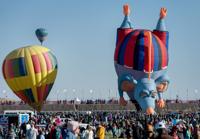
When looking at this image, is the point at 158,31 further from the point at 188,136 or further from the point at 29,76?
the point at 188,136

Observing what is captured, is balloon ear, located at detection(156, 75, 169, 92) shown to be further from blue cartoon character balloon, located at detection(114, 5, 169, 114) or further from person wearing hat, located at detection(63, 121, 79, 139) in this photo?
person wearing hat, located at detection(63, 121, 79, 139)

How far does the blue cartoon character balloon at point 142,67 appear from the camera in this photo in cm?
4300

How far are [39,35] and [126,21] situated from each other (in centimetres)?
980

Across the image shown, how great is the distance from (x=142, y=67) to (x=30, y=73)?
829cm

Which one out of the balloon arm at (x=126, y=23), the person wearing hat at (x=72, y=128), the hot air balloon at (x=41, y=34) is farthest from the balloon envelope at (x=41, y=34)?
the person wearing hat at (x=72, y=128)

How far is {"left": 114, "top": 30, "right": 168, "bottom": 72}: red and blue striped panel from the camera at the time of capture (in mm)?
44000

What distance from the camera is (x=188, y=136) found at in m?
20.6

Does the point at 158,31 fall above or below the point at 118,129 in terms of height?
above

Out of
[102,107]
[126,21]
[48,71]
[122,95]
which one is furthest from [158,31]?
[102,107]

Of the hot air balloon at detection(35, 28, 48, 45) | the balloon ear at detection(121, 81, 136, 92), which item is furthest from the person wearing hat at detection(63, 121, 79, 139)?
the hot air balloon at detection(35, 28, 48, 45)

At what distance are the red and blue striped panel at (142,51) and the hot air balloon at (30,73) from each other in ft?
19.0

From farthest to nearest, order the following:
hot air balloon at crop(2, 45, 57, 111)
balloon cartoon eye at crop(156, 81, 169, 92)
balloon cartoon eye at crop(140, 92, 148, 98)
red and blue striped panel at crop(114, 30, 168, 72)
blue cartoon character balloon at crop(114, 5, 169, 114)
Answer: balloon cartoon eye at crop(156, 81, 169, 92), hot air balloon at crop(2, 45, 57, 111), red and blue striped panel at crop(114, 30, 168, 72), blue cartoon character balloon at crop(114, 5, 169, 114), balloon cartoon eye at crop(140, 92, 148, 98)

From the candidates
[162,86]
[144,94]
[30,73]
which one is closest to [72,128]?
[144,94]

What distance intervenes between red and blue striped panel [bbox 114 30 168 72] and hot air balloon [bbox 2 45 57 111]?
19.0ft
